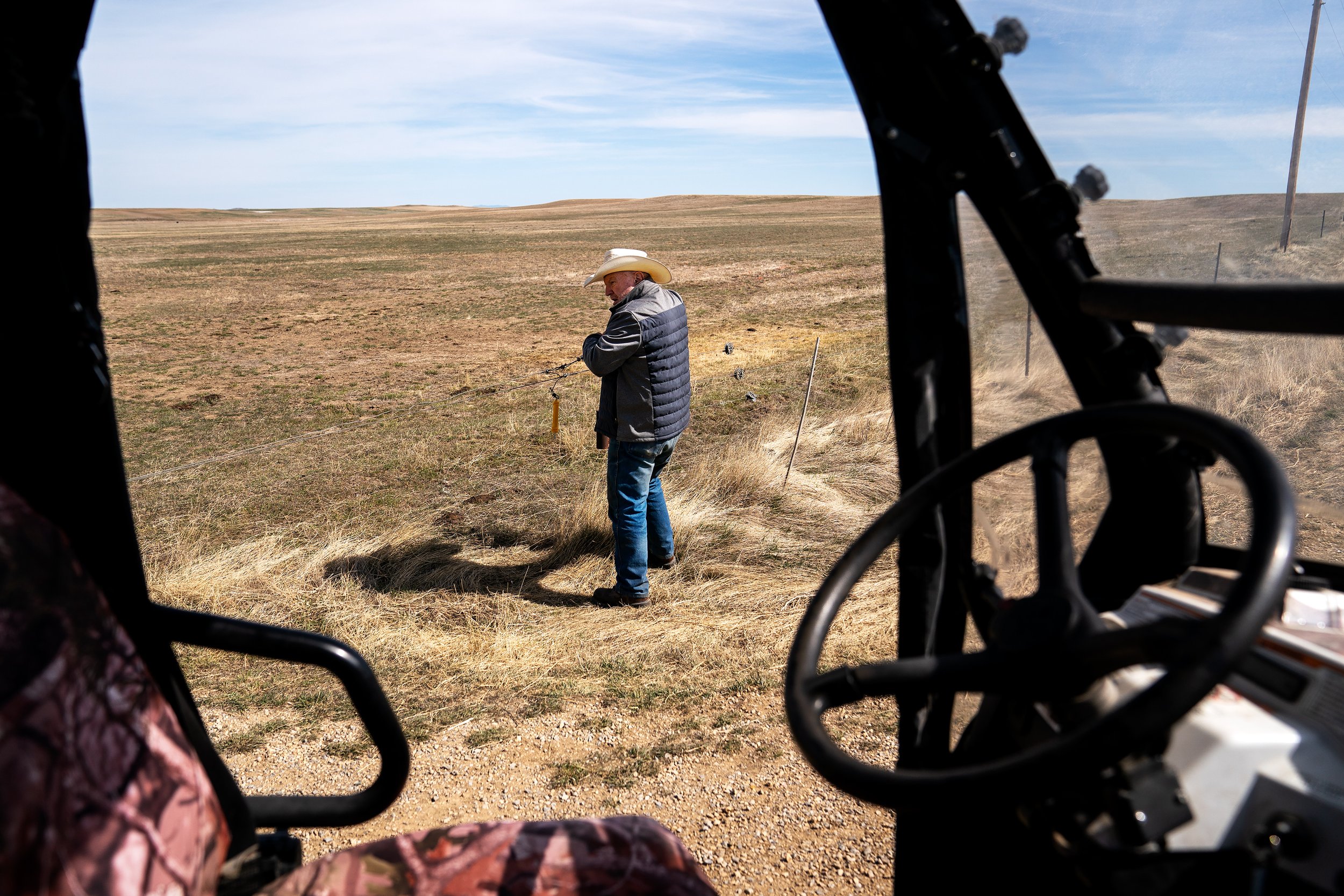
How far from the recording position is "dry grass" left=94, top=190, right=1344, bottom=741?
6.38ft

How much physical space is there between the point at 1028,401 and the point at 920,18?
2.34ft

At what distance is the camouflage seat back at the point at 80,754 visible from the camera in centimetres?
132

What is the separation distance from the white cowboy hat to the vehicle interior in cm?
335

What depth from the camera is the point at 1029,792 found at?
127 centimetres

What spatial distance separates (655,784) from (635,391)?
2213 millimetres

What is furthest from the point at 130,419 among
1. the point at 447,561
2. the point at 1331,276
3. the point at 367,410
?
the point at 1331,276

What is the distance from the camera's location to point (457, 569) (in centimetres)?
590

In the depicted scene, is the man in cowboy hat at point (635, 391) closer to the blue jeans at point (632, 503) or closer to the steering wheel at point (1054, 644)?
the blue jeans at point (632, 503)

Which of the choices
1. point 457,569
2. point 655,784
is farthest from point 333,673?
point 457,569

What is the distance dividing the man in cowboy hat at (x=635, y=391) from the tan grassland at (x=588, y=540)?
1.14 ft

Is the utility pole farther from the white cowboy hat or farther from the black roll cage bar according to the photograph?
the white cowboy hat

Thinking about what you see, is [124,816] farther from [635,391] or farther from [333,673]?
[635,391]

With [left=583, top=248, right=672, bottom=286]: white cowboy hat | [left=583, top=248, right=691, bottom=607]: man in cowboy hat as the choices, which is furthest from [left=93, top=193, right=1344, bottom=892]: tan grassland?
[left=583, top=248, right=672, bottom=286]: white cowboy hat

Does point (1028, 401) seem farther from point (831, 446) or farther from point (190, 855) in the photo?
point (831, 446)
